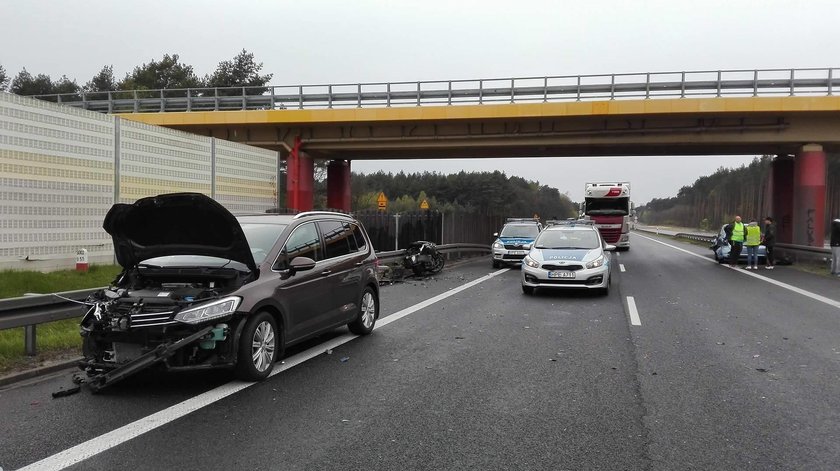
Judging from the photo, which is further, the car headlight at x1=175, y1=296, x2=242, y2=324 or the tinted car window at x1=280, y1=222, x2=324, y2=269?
the tinted car window at x1=280, y1=222, x2=324, y2=269

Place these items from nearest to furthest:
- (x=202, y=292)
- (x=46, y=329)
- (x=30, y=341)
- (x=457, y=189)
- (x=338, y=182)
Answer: (x=202, y=292)
(x=30, y=341)
(x=46, y=329)
(x=338, y=182)
(x=457, y=189)

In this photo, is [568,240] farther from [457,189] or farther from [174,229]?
[457,189]

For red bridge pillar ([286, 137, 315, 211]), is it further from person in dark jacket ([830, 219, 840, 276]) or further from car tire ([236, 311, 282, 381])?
car tire ([236, 311, 282, 381])

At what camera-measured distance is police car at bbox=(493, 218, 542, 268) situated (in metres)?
20.4

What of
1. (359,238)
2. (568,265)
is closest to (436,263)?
(568,265)

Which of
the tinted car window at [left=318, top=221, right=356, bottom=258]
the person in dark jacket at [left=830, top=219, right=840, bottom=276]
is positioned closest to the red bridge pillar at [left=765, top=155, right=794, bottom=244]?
the person in dark jacket at [left=830, top=219, right=840, bottom=276]

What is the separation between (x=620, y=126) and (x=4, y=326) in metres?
22.6

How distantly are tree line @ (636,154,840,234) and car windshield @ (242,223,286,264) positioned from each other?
94.1ft

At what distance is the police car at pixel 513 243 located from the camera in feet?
67.0

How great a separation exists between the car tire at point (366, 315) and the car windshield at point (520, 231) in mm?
13160

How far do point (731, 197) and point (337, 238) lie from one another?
107616 mm

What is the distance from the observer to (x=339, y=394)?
533 centimetres

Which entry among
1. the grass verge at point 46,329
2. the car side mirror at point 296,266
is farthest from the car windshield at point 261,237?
the grass verge at point 46,329

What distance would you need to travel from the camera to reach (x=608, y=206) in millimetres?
30844
